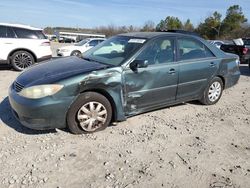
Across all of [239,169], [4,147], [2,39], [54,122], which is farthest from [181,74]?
[2,39]

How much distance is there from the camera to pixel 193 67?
528 cm

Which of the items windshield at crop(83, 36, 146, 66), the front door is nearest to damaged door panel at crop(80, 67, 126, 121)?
the front door

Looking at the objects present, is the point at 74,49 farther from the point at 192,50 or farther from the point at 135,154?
the point at 135,154

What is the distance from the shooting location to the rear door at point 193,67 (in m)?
5.16

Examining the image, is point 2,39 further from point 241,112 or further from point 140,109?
point 241,112

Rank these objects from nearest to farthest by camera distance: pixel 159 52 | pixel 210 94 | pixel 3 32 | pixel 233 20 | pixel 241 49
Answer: pixel 159 52 → pixel 210 94 → pixel 3 32 → pixel 241 49 → pixel 233 20

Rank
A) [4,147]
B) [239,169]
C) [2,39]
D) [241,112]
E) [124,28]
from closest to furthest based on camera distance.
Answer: [239,169]
[4,147]
[241,112]
[2,39]
[124,28]

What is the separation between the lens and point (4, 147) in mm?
3764

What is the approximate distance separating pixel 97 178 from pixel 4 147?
149 centimetres

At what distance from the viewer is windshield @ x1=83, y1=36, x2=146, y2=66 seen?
4.61m

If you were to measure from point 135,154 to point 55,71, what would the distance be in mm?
1782

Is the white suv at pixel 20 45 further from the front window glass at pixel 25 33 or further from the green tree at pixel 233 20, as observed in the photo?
the green tree at pixel 233 20

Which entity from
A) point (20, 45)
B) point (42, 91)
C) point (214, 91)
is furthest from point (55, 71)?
point (20, 45)

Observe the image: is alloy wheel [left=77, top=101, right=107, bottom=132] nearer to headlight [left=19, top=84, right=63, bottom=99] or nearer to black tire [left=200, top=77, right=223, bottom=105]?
headlight [left=19, top=84, right=63, bottom=99]
